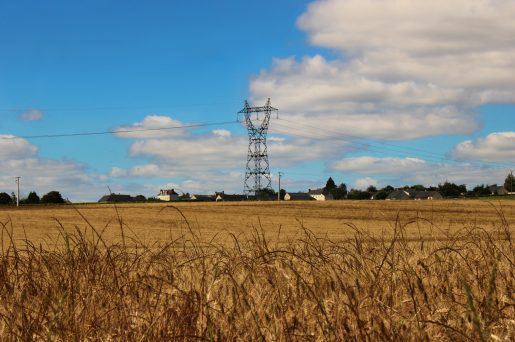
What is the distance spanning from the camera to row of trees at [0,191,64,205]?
322 feet

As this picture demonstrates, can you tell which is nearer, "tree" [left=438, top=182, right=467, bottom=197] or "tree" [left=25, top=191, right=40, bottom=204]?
"tree" [left=25, top=191, right=40, bottom=204]

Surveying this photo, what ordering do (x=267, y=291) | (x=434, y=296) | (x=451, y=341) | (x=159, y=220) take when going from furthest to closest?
(x=159, y=220)
(x=434, y=296)
(x=267, y=291)
(x=451, y=341)

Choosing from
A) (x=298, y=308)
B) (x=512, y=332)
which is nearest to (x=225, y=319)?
(x=298, y=308)

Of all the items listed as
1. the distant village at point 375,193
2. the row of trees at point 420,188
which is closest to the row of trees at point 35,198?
the distant village at point 375,193

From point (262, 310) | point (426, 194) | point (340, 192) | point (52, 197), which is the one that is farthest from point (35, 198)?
point (262, 310)

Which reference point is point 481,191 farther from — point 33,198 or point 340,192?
point 33,198

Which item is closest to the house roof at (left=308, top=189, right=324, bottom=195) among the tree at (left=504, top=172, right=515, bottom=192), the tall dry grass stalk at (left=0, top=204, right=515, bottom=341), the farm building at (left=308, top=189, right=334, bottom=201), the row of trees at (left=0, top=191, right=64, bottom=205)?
the farm building at (left=308, top=189, right=334, bottom=201)

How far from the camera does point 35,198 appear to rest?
106 metres

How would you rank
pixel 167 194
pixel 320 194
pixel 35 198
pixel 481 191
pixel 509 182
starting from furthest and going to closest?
pixel 167 194 < pixel 320 194 < pixel 509 182 < pixel 481 191 < pixel 35 198

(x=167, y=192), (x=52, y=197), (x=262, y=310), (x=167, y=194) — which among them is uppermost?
(x=167, y=192)

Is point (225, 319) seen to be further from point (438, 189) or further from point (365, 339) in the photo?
point (438, 189)

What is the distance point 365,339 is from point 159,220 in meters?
40.5

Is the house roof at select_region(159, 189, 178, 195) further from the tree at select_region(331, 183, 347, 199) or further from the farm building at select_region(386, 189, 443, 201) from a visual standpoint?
the farm building at select_region(386, 189, 443, 201)

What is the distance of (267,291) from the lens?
4.20 m
